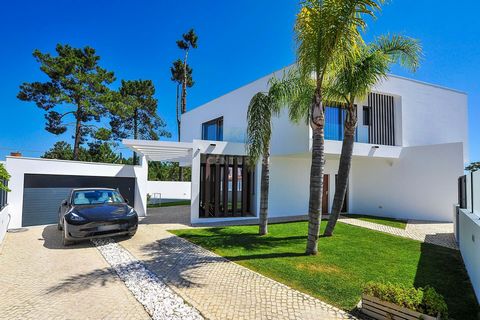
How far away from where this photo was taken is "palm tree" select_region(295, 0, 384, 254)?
632 centimetres

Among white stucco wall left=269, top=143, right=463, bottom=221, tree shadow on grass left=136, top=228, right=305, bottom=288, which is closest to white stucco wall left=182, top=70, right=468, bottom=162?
white stucco wall left=269, top=143, right=463, bottom=221

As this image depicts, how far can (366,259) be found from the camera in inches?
269

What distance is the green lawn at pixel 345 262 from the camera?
4879 millimetres

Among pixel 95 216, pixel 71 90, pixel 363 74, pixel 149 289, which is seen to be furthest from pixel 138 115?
pixel 149 289

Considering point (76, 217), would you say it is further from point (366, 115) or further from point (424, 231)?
point (366, 115)

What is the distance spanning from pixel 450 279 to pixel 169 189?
20.6 m

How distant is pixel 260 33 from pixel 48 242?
14416mm

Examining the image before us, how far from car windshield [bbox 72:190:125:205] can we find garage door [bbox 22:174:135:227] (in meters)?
3.44

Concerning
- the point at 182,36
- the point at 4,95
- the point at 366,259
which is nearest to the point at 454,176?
the point at 366,259

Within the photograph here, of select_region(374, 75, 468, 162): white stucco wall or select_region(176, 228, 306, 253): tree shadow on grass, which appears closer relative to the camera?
select_region(176, 228, 306, 253): tree shadow on grass

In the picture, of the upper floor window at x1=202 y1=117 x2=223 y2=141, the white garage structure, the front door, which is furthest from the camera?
the upper floor window at x1=202 y1=117 x2=223 y2=141

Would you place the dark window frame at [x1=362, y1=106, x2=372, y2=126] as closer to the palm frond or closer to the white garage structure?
the palm frond

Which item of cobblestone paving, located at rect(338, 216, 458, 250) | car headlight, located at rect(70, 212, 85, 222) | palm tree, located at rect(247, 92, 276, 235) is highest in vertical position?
palm tree, located at rect(247, 92, 276, 235)

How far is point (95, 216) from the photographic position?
25.3 feet
